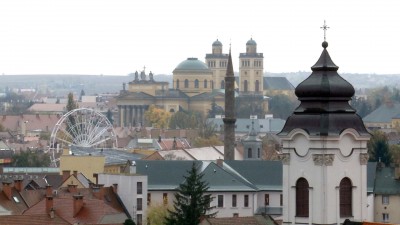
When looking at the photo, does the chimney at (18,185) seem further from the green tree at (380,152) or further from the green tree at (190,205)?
the green tree at (380,152)

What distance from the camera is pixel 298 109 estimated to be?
4519cm

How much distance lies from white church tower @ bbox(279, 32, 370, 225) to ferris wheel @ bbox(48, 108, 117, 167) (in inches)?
3580

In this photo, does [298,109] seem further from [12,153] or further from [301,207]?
[12,153]

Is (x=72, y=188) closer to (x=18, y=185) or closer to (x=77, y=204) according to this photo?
(x=18, y=185)

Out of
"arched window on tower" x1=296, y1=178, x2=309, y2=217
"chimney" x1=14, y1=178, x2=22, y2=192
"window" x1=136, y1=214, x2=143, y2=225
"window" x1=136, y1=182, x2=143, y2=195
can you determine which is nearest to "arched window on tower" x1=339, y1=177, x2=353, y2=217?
"arched window on tower" x1=296, y1=178, x2=309, y2=217

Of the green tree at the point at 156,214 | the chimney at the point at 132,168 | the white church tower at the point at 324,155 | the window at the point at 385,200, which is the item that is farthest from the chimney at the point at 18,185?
the white church tower at the point at 324,155

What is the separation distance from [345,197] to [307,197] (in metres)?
0.95

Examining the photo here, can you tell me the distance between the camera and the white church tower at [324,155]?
4381 cm

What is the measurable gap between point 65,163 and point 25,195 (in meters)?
32.1

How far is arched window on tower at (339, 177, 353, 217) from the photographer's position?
145ft

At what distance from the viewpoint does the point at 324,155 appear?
43.9 metres

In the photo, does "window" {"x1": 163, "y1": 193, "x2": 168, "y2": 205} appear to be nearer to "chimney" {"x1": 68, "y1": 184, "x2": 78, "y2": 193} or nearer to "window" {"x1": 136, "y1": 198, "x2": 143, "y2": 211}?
"window" {"x1": 136, "y1": 198, "x2": 143, "y2": 211}

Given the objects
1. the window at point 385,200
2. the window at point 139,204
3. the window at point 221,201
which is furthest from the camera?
the window at point 221,201

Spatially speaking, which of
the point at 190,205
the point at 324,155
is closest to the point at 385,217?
the point at 190,205
